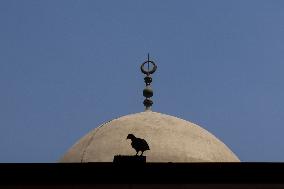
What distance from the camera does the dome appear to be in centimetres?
1416

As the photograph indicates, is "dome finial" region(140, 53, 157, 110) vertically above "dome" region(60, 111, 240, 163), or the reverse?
"dome finial" region(140, 53, 157, 110)

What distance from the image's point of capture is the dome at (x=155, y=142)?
14.2m

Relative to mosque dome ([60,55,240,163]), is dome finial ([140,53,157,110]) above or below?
above

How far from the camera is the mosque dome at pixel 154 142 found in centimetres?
1414

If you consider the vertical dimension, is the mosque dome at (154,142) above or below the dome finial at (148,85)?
below

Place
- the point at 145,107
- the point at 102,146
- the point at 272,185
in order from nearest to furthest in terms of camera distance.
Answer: the point at 272,185, the point at 102,146, the point at 145,107

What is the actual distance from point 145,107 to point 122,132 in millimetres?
1999

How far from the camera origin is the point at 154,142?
14359 mm

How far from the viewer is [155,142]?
47.1ft

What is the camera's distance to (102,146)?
14469 millimetres

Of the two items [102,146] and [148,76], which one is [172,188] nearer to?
[102,146]

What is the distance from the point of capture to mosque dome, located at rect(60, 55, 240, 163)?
14141mm

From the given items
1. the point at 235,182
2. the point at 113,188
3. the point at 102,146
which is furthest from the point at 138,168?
the point at 102,146

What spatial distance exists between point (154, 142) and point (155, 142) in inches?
0.8
